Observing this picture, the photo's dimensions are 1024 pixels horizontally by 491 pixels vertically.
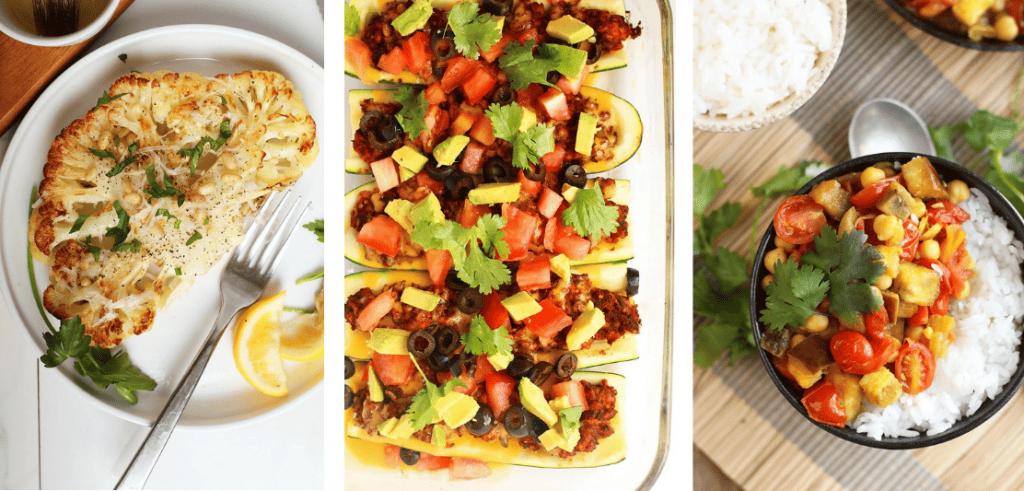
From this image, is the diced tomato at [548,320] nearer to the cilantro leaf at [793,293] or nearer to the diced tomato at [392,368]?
the diced tomato at [392,368]

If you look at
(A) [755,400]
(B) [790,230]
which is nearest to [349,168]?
(B) [790,230]

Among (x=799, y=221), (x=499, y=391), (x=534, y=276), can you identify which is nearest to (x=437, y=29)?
(x=534, y=276)

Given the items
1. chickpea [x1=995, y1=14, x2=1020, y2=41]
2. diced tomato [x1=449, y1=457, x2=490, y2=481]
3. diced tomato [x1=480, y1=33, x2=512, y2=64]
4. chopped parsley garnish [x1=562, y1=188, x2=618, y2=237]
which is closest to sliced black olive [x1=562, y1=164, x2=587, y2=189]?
chopped parsley garnish [x1=562, y1=188, x2=618, y2=237]

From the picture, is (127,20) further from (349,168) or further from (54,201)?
(349,168)

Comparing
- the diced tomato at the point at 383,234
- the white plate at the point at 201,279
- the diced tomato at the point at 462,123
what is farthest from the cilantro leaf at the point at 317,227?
the diced tomato at the point at 462,123

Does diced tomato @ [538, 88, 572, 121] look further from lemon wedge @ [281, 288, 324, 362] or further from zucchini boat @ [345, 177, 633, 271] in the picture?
lemon wedge @ [281, 288, 324, 362]

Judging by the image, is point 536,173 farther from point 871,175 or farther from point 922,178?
point 922,178
